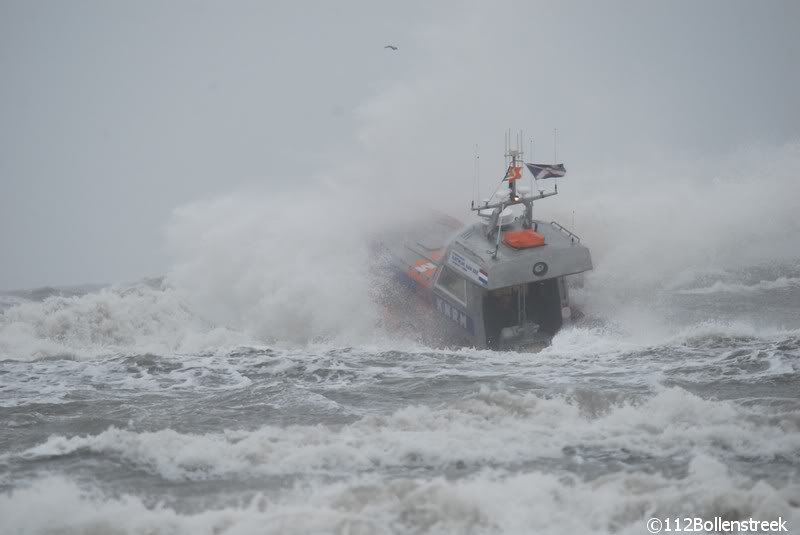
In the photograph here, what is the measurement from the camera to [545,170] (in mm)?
15586

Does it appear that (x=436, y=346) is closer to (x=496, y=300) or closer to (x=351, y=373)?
(x=496, y=300)

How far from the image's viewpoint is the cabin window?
1505 cm

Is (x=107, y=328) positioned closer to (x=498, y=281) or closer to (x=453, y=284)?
(x=453, y=284)

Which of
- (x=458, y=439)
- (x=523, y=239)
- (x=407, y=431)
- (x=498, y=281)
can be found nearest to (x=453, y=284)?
(x=498, y=281)

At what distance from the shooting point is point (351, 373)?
43.4ft

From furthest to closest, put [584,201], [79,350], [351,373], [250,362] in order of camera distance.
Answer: [584,201] → [79,350] → [250,362] → [351,373]

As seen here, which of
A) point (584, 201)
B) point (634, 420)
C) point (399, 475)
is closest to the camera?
point (399, 475)

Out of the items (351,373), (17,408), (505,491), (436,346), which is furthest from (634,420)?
(17,408)

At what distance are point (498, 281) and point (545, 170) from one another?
2.79 m

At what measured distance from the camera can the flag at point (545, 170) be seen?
611 inches

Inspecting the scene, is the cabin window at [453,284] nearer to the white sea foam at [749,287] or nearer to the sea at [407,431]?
the sea at [407,431]

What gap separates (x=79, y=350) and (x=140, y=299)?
3.02 meters

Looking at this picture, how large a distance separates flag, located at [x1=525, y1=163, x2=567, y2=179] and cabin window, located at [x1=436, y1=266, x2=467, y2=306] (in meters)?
2.47

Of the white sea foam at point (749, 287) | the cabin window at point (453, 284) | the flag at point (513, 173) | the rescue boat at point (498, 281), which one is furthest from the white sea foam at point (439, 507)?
the white sea foam at point (749, 287)
